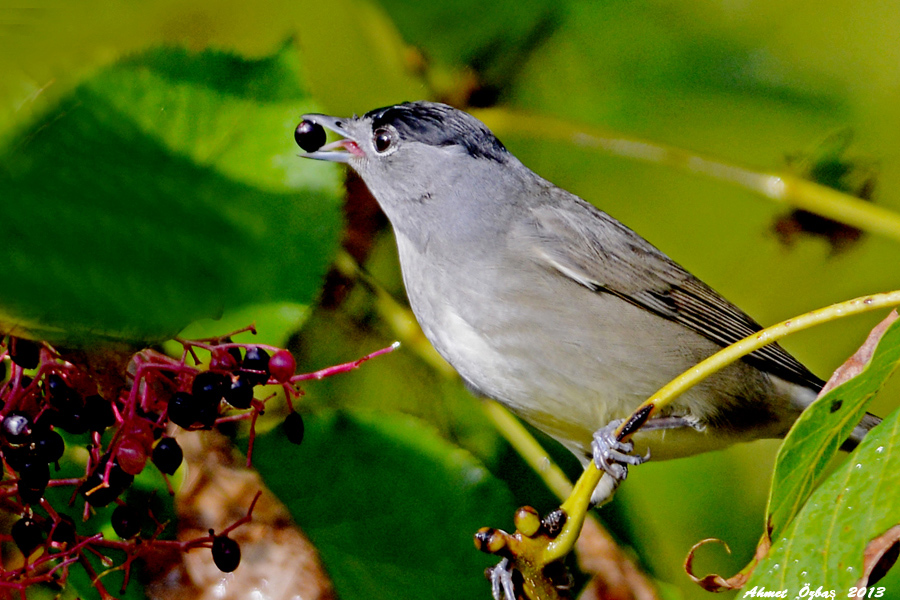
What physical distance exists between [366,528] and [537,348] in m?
0.67

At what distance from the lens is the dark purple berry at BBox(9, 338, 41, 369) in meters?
1.52

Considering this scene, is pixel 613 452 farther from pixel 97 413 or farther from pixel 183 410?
pixel 97 413

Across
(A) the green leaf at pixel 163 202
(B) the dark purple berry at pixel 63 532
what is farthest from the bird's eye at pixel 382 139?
(B) the dark purple berry at pixel 63 532

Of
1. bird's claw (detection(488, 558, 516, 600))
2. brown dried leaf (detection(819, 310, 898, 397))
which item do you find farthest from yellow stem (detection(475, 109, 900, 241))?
bird's claw (detection(488, 558, 516, 600))

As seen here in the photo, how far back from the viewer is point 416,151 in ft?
9.25

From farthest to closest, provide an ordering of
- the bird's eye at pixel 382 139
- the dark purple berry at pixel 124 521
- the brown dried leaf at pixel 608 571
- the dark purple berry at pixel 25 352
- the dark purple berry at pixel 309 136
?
the bird's eye at pixel 382 139, the brown dried leaf at pixel 608 571, the dark purple berry at pixel 309 136, the dark purple berry at pixel 124 521, the dark purple berry at pixel 25 352

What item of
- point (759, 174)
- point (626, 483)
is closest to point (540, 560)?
point (626, 483)

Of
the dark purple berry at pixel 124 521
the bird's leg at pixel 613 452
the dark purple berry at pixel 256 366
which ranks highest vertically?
the bird's leg at pixel 613 452

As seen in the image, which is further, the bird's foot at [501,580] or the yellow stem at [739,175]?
the yellow stem at [739,175]

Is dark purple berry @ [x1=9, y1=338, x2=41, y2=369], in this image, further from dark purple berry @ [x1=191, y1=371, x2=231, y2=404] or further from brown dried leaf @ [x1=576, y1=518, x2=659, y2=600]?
brown dried leaf @ [x1=576, y1=518, x2=659, y2=600]

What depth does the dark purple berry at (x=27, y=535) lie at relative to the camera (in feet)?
5.43

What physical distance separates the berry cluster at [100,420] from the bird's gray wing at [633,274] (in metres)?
1.12

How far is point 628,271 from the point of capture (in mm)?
2797

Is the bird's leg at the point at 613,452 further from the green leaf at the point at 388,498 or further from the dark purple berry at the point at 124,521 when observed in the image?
the dark purple berry at the point at 124,521
